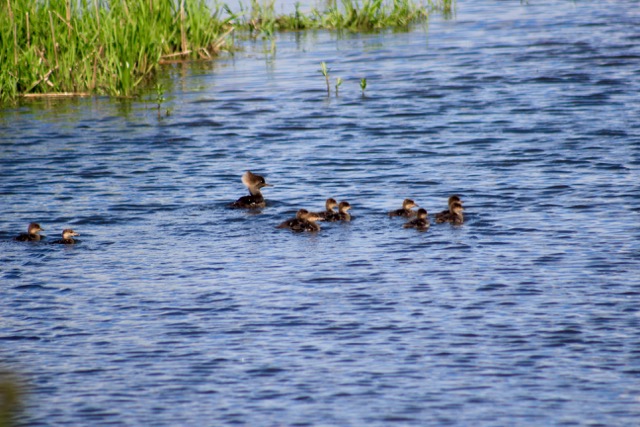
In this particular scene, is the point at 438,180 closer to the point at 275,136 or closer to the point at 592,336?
the point at 275,136

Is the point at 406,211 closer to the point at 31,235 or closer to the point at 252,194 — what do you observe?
the point at 252,194

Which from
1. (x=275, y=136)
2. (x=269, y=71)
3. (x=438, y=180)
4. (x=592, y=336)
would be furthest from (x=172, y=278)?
(x=269, y=71)

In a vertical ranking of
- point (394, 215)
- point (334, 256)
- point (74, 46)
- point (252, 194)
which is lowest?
point (334, 256)

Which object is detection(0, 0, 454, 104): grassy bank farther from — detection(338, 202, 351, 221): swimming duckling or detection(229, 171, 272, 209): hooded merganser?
detection(338, 202, 351, 221): swimming duckling

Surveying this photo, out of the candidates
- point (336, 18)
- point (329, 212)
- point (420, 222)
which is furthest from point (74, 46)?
point (420, 222)

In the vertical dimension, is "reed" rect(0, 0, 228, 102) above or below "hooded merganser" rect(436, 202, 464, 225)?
above

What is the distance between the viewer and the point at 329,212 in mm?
11945

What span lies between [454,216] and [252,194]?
7.89ft

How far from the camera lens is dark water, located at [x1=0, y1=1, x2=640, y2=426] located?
7559 mm

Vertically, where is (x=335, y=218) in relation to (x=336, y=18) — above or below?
below

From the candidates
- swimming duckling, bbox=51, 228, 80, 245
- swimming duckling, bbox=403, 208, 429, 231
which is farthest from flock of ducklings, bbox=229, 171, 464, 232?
swimming duckling, bbox=51, 228, 80, 245

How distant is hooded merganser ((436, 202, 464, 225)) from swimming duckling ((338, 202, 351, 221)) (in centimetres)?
91

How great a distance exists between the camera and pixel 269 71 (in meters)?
21.2

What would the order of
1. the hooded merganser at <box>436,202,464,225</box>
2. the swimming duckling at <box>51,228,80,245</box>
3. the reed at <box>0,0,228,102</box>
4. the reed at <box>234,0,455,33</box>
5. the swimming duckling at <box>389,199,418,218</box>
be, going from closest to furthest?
the swimming duckling at <box>51,228,80,245</box>, the hooded merganser at <box>436,202,464,225</box>, the swimming duckling at <box>389,199,418,218</box>, the reed at <box>0,0,228,102</box>, the reed at <box>234,0,455,33</box>
